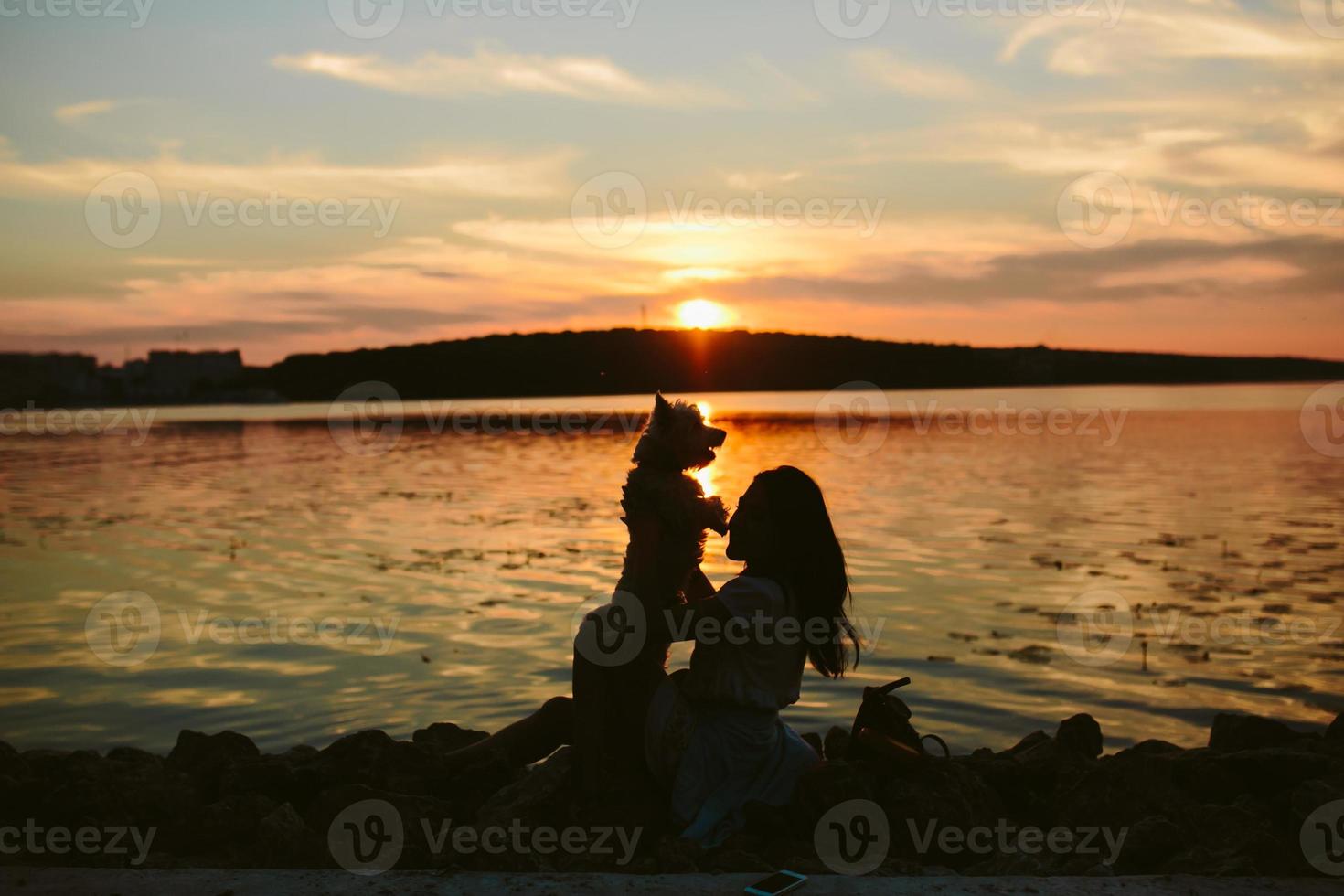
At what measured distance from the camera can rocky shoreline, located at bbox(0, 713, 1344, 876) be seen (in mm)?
4863

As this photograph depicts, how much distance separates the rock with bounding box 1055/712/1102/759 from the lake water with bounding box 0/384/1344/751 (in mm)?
1045

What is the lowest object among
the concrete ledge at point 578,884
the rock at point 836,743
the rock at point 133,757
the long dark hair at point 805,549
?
the rock at point 133,757

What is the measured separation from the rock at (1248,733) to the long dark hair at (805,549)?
341 centimetres

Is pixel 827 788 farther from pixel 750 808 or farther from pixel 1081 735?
pixel 1081 735

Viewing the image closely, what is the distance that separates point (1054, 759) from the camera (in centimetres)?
636

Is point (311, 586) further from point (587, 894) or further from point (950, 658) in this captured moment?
A: point (587, 894)

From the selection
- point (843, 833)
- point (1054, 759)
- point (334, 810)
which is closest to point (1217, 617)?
point (1054, 759)

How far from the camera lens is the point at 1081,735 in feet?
23.1

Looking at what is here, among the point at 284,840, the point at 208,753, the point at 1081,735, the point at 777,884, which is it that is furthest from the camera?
the point at 1081,735

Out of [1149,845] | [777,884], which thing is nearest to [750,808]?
[777,884]

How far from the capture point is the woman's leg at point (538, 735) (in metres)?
5.83

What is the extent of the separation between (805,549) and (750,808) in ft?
3.81

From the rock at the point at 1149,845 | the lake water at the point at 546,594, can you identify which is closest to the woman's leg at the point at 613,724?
the rock at the point at 1149,845

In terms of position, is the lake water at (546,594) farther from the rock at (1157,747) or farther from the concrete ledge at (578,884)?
the concrete ledge at (578,884)
